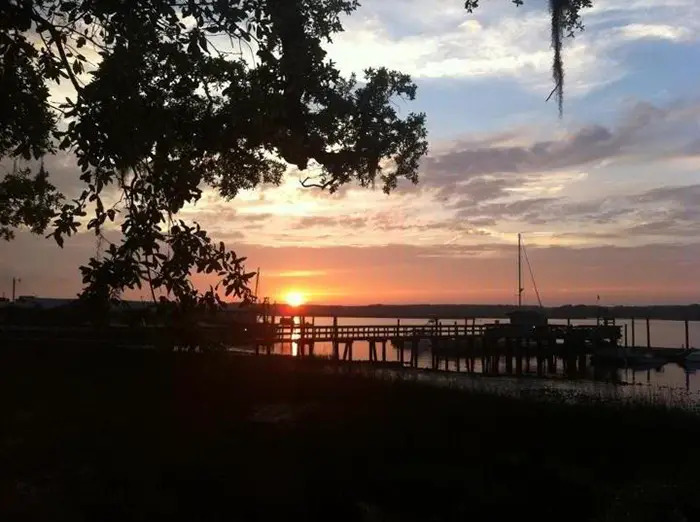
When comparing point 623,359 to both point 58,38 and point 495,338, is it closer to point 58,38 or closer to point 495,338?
point 495,338

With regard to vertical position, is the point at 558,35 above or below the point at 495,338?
above

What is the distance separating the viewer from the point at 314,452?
49.5 ft

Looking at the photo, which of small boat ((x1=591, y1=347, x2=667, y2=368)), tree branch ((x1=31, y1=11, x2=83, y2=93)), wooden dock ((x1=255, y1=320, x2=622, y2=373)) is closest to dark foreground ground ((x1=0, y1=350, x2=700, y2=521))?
tree branch ((x1=31, y1=11, x2=83, y2=93))

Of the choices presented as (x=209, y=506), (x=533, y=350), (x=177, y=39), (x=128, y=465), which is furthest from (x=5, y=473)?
(x=533, y=350)

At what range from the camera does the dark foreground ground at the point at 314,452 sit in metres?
11.8

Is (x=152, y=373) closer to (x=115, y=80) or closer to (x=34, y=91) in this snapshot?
(x=34, y=91)

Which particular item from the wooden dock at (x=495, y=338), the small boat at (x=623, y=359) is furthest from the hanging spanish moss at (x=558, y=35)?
the small boat at (x=623, y=359)

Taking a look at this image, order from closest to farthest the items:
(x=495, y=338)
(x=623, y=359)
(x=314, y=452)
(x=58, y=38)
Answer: (x=58, y=38) → (x=314, y=452) → (x=495, y=338) → (x=623, y=359)

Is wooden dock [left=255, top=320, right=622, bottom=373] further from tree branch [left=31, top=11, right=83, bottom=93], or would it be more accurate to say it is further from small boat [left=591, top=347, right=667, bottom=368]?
tree branch [left=31, top=11, right=83, bottom=93]

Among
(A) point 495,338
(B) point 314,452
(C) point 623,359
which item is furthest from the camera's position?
(C) point 623,359

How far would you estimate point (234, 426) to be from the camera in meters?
17.2

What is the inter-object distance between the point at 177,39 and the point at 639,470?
12.8 meters

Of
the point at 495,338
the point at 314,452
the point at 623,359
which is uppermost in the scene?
the point at 495,338

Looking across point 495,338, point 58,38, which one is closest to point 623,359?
point 495,338
